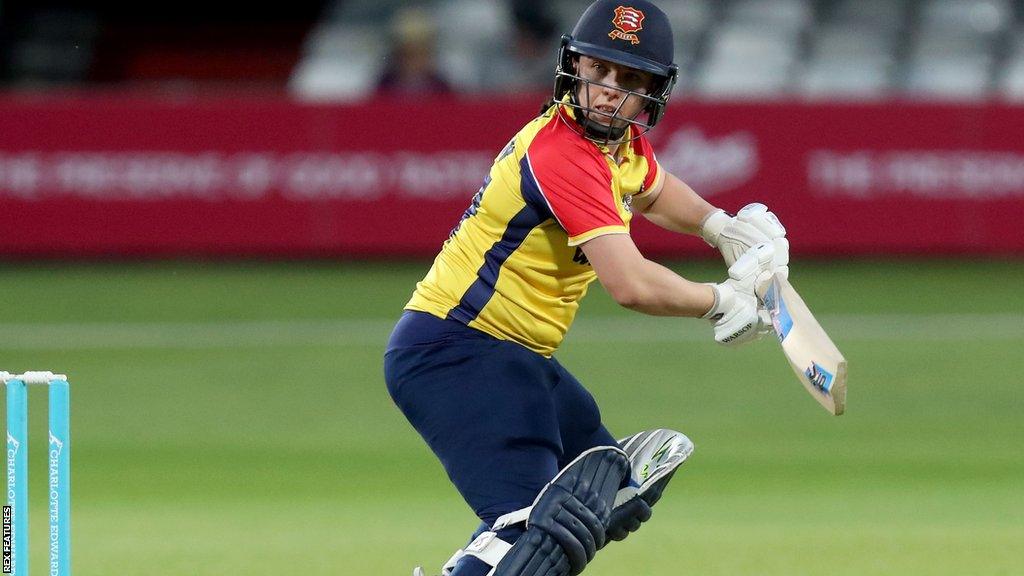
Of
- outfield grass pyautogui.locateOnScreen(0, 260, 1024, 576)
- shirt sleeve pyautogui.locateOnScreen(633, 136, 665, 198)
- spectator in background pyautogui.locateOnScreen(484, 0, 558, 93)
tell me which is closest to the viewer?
shirt sleeve pyautogui.locateOnScreen(633, 136, 665, 198)

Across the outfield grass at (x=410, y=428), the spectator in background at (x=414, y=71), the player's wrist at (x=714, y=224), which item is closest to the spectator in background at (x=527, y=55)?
the spectator in background at (x=414, y=71)

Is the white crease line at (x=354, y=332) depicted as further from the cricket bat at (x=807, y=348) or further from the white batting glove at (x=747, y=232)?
the cricket bat at (x=807, y=348)

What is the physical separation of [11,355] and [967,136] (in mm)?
6750

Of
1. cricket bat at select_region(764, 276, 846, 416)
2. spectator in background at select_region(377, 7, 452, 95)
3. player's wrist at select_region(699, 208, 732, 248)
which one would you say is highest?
spectator in background at select_region(377, 7, 452, 95)

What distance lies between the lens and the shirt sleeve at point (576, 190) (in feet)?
13.7

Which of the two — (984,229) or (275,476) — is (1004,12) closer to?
(984,229)

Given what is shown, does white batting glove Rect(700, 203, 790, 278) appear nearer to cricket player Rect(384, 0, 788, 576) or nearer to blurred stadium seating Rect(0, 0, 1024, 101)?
cricket player Rect(384, 0, 788, 576)

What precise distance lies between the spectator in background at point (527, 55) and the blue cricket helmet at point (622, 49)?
8.44m

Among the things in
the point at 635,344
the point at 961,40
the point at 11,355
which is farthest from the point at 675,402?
the point at 961,40

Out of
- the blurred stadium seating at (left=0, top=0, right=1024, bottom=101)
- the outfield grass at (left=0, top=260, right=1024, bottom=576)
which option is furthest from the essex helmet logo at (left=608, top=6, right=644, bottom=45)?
the blurred stadium seating at (left=0, top=0, right=1024, bottom=101)

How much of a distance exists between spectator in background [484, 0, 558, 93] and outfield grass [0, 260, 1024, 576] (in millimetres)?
2004

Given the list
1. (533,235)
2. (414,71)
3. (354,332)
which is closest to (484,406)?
(533,235)

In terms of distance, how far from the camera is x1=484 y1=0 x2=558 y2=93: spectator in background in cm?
1363

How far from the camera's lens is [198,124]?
1246 centimetres
